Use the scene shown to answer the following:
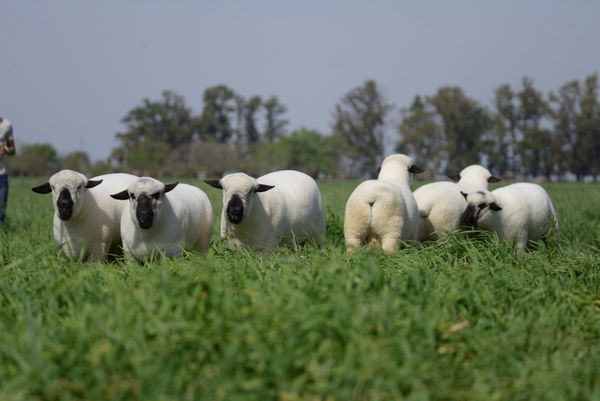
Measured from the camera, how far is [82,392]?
131 inches

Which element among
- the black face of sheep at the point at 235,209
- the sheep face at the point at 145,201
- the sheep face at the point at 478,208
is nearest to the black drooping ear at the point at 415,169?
the sheep face at the point at 478,208

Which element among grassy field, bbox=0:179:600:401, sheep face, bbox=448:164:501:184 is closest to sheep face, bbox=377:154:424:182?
sheep face, bbox=448:164:501:184

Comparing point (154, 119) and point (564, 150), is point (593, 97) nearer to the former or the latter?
point (564, 150)

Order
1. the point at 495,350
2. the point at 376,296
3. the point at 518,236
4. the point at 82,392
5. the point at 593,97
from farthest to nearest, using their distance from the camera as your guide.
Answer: the point at 593,97
the point at 518,236
the point at 376,296
the point at 495,350
the point at 82,392

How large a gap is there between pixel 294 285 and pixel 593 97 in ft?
207

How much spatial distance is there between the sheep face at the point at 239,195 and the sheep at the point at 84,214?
1256 millimetres

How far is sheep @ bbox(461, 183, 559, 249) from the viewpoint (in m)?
8.01

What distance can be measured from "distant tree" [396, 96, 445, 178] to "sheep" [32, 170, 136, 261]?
199ft

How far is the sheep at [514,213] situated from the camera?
26.3 feet

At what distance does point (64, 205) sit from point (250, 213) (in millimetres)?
1788

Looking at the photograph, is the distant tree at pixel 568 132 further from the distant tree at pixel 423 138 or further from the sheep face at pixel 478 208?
the sheep face at pixel 478 208

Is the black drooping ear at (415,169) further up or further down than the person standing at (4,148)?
further down

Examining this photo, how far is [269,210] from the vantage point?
7.20 m

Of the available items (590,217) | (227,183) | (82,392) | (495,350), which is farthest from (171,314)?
(590,217)
